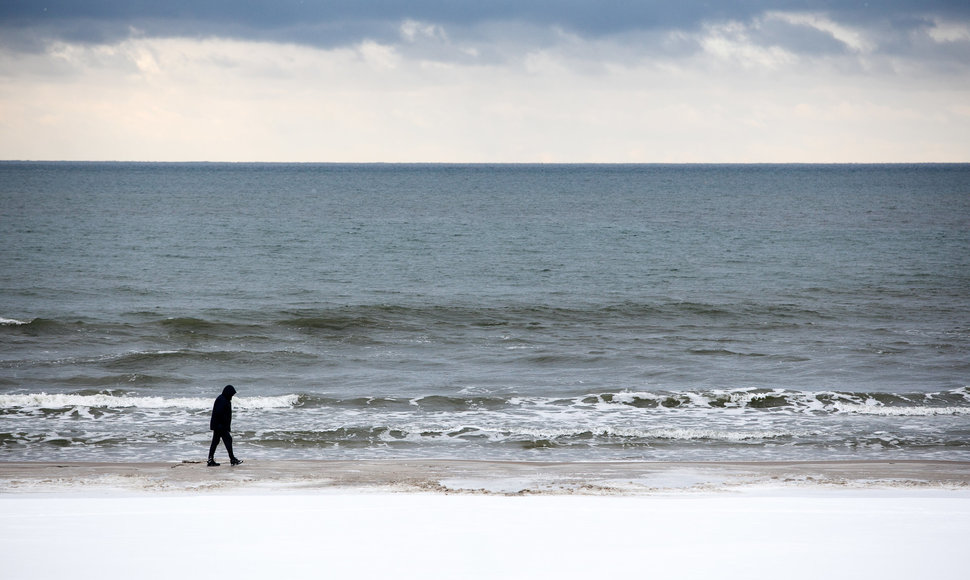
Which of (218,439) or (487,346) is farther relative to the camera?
(487,346)

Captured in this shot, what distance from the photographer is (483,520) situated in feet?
38.7

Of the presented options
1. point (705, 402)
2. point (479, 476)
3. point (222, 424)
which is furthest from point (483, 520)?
point (705, 402)

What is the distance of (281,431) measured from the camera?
712 inches

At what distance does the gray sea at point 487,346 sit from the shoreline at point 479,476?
39.0 inches

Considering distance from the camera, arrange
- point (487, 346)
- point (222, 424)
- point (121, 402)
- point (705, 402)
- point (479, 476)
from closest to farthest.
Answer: point (479, 476) → point (222, 424) → point (121, 402) → point (705, 402) → point (487, 346)

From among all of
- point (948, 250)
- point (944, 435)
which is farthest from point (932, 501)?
point (948, 250)

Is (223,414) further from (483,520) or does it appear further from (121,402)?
(121,402)

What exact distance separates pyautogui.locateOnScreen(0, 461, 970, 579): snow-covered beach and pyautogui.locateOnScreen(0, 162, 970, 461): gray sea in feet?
6.61

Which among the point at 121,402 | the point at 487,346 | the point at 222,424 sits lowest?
the point at 121,402

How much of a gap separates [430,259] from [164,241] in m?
18.2

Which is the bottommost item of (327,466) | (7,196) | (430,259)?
(327,466)

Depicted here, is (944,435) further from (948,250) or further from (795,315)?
(948,250)

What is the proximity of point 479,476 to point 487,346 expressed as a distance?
11.7 meters

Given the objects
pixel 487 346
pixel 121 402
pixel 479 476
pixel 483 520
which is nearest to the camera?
pixel 483 520
